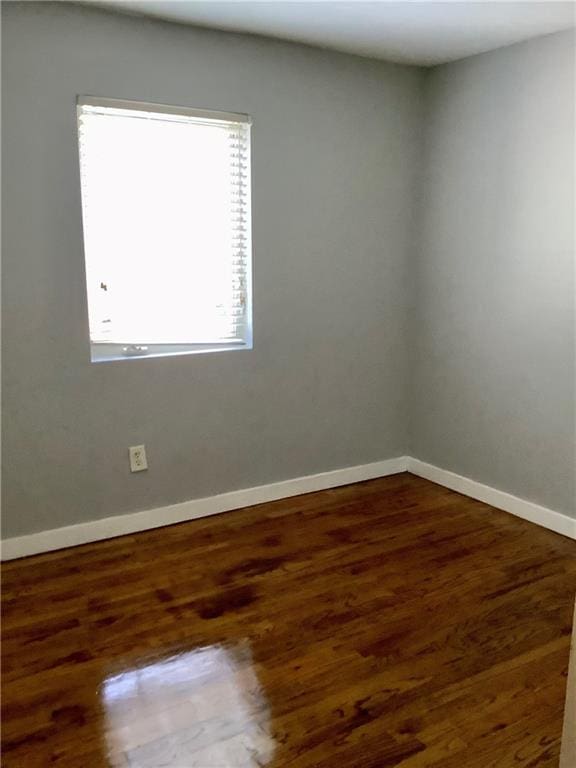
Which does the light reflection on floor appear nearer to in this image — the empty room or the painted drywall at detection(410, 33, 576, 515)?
the empty room

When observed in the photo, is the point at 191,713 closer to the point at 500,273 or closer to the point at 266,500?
the point at 266,500

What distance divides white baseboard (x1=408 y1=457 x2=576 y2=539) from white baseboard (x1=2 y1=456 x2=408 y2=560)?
0.56 ft

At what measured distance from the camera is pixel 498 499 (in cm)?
329

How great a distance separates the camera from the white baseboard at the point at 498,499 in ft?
9.86

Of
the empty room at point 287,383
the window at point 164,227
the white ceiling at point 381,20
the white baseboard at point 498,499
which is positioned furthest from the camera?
the white baseboard at point 498,499

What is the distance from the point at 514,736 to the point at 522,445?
1619mm

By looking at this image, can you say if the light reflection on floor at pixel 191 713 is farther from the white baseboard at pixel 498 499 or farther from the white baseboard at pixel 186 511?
the white baseboard at pixel 498 499

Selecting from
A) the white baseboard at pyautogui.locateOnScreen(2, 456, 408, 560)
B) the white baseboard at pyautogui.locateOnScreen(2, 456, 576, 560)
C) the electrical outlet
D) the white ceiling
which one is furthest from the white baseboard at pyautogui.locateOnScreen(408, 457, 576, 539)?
the white ceiling

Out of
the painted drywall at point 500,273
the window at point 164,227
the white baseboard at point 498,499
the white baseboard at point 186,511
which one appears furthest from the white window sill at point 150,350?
the white baseboard at point 498,499

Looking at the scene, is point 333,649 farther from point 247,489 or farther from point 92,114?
point 92,114

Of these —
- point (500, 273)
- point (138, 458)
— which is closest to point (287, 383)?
point (138, 458)

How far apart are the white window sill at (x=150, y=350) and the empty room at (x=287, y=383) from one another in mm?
16

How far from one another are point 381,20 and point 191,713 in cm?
261

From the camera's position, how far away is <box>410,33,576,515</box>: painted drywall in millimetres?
2896
